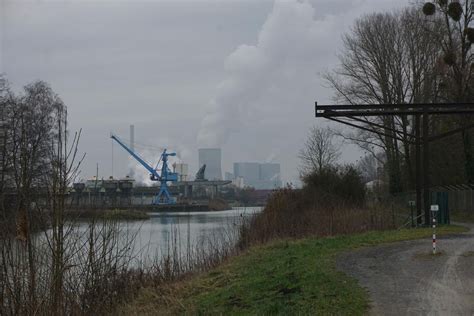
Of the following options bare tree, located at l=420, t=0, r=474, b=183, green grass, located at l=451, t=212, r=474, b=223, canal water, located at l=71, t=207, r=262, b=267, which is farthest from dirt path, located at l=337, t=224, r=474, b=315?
bare tree, located at l=420, t=0, r=474, b=183

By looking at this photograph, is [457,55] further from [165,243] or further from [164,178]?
Result: [164,178]

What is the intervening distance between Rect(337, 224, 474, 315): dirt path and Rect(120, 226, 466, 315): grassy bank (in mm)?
433

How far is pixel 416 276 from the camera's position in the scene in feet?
45.3

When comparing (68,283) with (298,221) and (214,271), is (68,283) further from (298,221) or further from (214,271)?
(298,221)

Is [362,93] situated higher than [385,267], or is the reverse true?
[362,93]

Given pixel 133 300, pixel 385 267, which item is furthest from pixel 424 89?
pixel 133 300

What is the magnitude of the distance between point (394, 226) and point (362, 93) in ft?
76.6

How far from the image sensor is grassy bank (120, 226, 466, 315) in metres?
11.4

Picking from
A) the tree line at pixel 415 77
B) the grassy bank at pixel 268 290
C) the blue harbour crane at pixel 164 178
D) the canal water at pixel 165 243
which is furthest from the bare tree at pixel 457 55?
the blue harbour crane at pixel 164 178

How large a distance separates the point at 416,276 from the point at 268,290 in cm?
341

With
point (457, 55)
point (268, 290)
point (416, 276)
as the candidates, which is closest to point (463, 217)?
point (457, 55)

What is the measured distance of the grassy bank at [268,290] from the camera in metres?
11.4

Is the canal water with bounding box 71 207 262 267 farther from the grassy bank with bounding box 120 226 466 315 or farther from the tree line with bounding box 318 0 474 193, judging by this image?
the tree line with bounding box 318 0 474 193

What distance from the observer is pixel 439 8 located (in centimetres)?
3944
